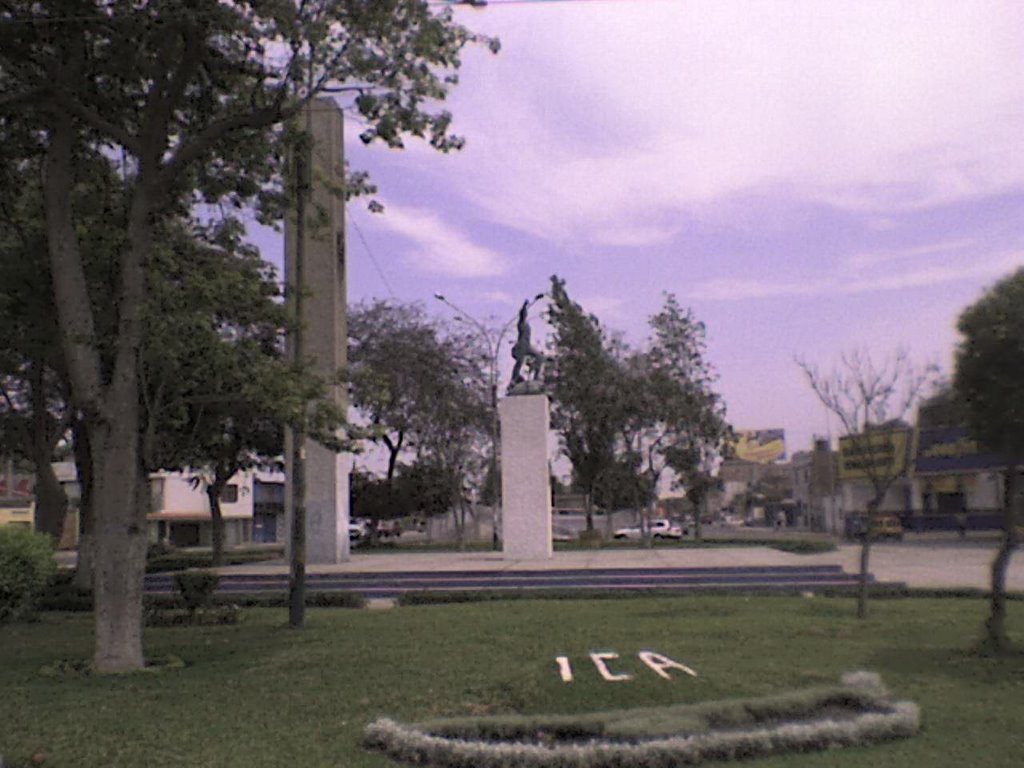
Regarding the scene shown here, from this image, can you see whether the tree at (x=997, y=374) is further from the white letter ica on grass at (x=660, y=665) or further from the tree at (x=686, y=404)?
the tree at (x=686, y=404)

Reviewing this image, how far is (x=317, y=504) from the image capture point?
26125 millimetres

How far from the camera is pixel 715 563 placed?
22828 millimetres

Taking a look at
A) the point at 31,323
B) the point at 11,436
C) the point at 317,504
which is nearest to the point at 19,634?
the point at 31,323

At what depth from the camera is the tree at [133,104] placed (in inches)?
432

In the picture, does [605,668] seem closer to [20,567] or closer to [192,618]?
[192,618]

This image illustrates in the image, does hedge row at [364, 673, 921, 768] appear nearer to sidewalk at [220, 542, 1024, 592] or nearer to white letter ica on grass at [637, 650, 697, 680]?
white letter ica on grass at [637, 650, 697, 680]

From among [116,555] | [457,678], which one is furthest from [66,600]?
[457,678]

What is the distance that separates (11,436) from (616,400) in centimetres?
1980

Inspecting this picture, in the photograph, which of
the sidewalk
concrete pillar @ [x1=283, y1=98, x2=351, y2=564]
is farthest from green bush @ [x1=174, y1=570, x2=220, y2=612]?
concrete pillar @ [x1=283, y1=98, x2=351, y2=564]

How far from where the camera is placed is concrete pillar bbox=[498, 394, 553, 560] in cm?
2502

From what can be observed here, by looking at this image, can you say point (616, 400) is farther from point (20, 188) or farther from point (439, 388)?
point (20, 188)

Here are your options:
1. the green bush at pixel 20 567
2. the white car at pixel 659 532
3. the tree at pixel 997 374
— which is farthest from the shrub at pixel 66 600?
the white car at pixel 659 532

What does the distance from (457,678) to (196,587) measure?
754 centimetres

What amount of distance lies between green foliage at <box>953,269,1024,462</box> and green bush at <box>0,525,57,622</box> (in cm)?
1333
